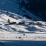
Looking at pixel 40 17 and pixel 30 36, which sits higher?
pixel 40 17

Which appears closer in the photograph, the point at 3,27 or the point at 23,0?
the point at 3,27

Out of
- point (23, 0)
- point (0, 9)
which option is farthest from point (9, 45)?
point (23, 0)

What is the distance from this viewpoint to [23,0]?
3522 centimetres

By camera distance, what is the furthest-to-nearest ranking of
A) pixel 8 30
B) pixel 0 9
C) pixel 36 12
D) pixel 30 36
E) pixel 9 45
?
pixel 36 12
pixel 0 9
pixel 8 30
pixel 30 36
pixel 9 45

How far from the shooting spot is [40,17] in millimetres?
31766

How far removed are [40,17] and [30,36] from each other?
17.0 m

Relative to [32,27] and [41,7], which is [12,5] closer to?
[41,7]

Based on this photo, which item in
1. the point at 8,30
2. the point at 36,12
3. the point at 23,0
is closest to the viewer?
the point at 8,30

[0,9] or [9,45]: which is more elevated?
[0,9]

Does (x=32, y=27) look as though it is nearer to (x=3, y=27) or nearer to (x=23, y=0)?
(x=3, y=27)

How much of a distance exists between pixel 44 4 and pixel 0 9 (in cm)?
656

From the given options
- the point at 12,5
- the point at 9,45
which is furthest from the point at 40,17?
the point at 9,45

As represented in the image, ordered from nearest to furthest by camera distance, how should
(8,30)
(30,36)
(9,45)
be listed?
(9,45) → (30,36) → (8,30)

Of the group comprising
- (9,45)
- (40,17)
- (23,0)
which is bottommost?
(9,45)
